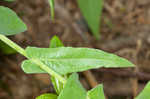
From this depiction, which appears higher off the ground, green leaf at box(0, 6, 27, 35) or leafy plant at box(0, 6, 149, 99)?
green leaf at box(0, 6, 27, 35)

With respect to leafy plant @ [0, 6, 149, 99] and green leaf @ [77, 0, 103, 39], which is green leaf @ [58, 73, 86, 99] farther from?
green leaf @ [77, 0, 103, 39]

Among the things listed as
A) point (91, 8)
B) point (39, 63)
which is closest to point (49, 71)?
point (39, 63)

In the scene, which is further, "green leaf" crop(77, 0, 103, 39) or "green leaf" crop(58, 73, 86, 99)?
"green leaf" crop(77, 0, 103, 39)

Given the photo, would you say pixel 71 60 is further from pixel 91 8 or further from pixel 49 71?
pixel 91 8

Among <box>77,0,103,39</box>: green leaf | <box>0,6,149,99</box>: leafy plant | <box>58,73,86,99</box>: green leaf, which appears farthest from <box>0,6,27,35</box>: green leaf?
<box>77,0,103,39</box>: green leaf

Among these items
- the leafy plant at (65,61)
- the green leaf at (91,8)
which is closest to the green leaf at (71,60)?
the leafy plant at (65,61)

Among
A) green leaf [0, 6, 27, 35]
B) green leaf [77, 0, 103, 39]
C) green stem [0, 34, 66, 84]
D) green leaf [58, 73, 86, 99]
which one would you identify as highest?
green leaf [0, 6, 27, 35]
